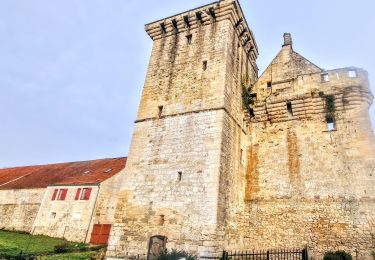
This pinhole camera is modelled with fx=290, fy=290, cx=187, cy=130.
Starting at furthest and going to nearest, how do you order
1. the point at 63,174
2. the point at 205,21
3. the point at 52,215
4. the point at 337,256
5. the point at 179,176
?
the point at 63,174 < the point at 52,215 < the point at 205,21 < the point at 179,176 < the point at 337,256

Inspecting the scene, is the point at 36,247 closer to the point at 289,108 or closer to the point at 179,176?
the point at 179,176

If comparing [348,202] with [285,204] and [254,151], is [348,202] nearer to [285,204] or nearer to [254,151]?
[285,204]

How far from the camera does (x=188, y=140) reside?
13008 mm

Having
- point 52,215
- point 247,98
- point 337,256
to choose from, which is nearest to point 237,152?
point 247,98

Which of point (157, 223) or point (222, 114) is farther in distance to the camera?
point (222, 114)

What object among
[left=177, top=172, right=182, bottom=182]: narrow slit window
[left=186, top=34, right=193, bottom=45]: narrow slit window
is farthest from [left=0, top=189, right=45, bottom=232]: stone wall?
[left=186, top=34, right=193, bottom=45]: narrow slit window

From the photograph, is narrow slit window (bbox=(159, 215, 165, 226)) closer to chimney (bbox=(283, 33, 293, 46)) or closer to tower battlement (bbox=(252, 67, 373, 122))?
tower battlement (bbox=(252, 67, 373, 122))

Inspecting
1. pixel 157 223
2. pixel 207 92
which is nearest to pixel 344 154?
pixel 207 92

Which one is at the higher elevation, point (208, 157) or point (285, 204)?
point (208, 157)

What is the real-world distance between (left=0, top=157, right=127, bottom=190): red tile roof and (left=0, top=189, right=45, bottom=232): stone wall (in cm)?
60

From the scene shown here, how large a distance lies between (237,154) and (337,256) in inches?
224

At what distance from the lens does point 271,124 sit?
15.1 m

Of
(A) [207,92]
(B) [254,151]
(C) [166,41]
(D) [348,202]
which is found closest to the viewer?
(D) [348,202]

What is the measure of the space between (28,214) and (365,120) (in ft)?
77.8
